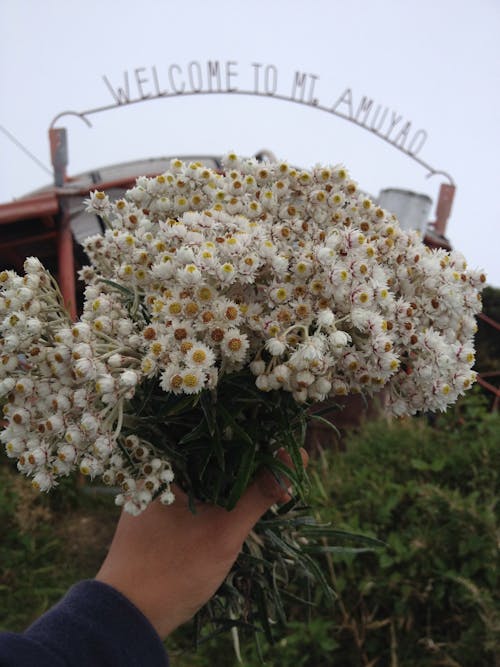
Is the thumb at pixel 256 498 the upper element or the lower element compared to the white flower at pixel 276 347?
lower

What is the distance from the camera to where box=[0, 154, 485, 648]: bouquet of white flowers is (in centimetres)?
107

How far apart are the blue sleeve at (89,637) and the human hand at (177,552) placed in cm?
4

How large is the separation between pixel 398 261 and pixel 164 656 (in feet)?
3.24

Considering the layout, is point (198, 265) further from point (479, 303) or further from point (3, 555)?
point (3, 555)

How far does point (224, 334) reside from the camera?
1047 mm

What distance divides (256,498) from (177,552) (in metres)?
0.22

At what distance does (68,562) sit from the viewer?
4402mm

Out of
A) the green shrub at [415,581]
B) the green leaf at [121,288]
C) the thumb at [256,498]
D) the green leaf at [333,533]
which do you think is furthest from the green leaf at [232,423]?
the green shrub at [415,581]

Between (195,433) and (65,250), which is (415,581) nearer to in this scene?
(195,433)

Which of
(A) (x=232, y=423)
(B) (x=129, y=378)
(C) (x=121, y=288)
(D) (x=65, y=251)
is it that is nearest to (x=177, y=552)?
(A) (x=232, y=423)

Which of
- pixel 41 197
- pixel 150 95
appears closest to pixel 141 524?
pixel 41 197

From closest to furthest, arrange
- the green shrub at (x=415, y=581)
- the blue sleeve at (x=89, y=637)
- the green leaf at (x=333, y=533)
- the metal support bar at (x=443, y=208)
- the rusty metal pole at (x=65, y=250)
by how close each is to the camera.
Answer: the blue sleeve at (x=89, y=637), the green leaf at (x=333, y=533), the green shrub at (x=415, y=581), the rusty metal pole at (x=65, y=250), the metal support bar at (x=443, y=208)

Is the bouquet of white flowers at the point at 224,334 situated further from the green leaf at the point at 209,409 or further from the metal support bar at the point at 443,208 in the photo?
the metal support bar at the point at 443,208

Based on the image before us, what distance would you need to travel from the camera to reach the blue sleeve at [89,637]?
3.36ft
